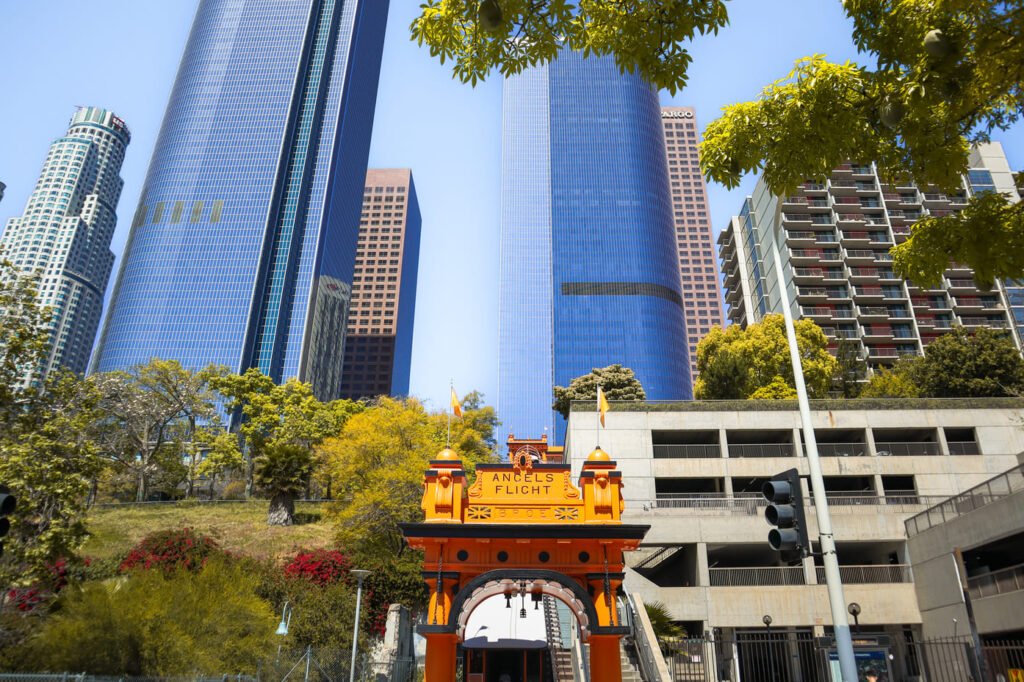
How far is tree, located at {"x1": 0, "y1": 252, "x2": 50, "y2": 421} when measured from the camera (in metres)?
19.2

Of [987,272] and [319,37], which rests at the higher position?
[319,37]

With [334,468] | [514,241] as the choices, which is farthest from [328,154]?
[334,468]

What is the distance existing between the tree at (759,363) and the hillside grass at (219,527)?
32719 millimetres

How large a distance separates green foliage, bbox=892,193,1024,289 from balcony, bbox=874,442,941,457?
1398 inches

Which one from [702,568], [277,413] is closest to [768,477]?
[702,568]

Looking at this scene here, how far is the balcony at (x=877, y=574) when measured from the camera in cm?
3481

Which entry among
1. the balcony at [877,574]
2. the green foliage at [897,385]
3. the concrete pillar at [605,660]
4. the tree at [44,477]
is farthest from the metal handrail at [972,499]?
the tree at [44,477]

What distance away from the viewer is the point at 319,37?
168 metres

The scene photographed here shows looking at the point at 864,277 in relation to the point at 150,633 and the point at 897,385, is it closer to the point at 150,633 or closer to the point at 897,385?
the point at 897,385

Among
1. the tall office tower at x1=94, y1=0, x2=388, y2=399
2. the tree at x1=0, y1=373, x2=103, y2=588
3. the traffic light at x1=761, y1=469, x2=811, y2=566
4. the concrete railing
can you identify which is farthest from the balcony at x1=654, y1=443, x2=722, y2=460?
the tall office tower at x1=94, y1=0, x2=388, y2=399

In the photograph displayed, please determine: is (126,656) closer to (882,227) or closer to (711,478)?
(711,478)

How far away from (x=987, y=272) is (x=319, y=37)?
18480 centimetres

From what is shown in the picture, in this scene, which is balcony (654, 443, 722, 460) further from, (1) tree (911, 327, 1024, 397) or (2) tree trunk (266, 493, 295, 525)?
(1) tree (911, 327, 1024, 397)

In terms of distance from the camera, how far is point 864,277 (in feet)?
280
